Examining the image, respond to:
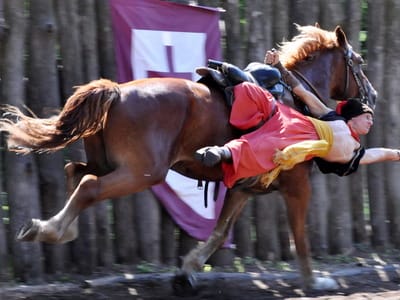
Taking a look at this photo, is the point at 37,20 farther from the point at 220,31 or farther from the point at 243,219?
the point at 243,219

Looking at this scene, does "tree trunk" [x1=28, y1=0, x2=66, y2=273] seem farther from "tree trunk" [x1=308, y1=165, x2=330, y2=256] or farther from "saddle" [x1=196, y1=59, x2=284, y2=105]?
"tree trunk" [x1=308, y1=165, x2=330, y2=256]

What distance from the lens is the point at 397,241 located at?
8.05m

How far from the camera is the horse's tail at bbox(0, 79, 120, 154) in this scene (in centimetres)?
550

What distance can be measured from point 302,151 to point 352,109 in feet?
2.71

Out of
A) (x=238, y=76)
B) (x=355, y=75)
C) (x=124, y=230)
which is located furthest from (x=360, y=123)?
(x=124, y=230)

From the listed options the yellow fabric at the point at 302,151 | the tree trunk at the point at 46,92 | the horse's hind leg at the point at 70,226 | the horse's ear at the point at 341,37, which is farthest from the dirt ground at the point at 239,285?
the horse's ear at the point at 341,37

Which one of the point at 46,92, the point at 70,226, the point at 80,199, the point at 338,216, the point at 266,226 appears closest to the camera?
the point at 80,199

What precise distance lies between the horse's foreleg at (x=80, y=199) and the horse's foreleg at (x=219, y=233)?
1106 millimetres

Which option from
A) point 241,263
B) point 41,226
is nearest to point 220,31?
point 241,263

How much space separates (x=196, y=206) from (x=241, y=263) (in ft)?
2.37

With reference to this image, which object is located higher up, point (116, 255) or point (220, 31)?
point (220, 31)

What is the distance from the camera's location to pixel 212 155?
18.3 ft

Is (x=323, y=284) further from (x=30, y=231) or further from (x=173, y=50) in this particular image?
(x=30, y=231)

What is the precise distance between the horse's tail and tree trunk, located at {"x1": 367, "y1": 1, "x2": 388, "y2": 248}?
10.7 feet
